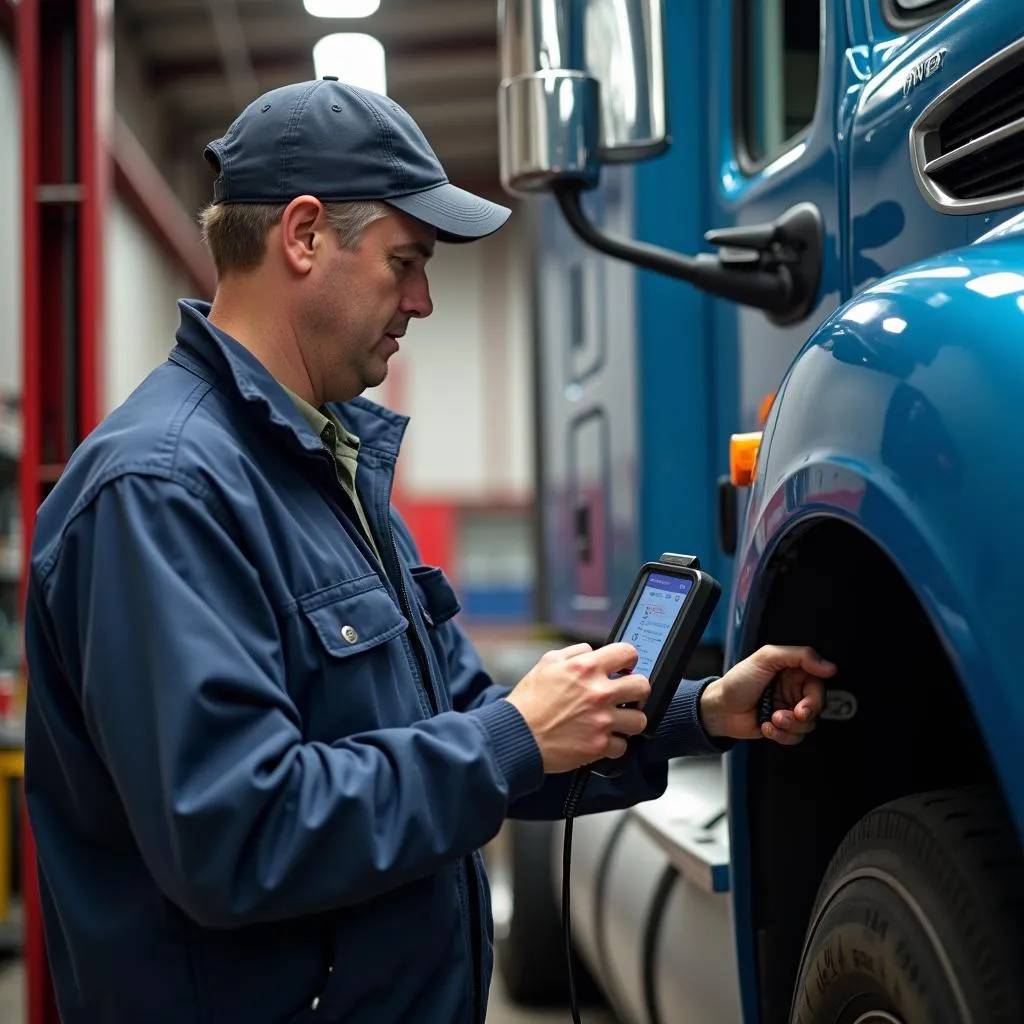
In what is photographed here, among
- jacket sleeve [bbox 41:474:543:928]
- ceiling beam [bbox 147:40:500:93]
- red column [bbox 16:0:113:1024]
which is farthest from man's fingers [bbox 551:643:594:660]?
ceiling beam [bbox 147:40:500:93]

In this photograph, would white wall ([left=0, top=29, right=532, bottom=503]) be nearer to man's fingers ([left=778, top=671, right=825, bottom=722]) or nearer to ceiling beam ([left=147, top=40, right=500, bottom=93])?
ceiling beam ([left=147, top=40, right=500, bottom=93])

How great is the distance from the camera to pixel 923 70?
139cm

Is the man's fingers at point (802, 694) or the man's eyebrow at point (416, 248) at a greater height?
the man's eyebrow at point (416, 248)

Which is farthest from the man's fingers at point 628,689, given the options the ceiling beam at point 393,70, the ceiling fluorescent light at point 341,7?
the ceiling beam at point 393,70

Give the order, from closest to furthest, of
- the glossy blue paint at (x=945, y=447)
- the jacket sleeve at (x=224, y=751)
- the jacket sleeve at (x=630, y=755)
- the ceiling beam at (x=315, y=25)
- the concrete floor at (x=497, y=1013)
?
1. the glossy blue paint at (x=945, y=447)
2. the jacket sleeve at (x=224, y=751)
3. the jacket sleeve at (x=630, y=755)
4. the concrete floor at (x=497, y=1013)
5. the ceiling beam at (x=315, y=25)

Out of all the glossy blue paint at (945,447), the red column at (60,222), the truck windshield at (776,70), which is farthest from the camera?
the red column at (60,222)

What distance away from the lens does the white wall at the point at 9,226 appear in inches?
231

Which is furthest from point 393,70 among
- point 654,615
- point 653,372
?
point 654,615

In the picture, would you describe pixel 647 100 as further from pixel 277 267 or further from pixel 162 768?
pixel 162 768

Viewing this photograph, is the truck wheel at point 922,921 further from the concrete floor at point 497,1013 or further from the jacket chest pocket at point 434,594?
the concrete floor at point 497,1013

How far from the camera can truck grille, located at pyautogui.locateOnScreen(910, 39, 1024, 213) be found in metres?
1.22

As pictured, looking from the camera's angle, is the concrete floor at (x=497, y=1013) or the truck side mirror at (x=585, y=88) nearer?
the truck side mirror at (x=585, y=88)

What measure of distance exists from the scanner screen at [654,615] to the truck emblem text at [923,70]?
1.82 ft

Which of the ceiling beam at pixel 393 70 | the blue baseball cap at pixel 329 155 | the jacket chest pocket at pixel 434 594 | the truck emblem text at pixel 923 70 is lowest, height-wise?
the jacket chest pocket at pixel 434 594
